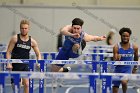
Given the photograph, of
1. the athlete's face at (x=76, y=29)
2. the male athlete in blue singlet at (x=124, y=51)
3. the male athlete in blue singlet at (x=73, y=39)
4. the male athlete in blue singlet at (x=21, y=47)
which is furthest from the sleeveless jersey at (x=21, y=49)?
the male athlete in blue singlet at (x=124, y=51)

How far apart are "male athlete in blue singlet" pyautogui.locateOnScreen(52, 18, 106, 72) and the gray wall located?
26.8 feet

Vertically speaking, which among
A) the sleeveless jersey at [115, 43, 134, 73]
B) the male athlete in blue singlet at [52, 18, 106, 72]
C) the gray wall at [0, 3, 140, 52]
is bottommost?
the sleeveless jersey at [115, 43, 134, 73]

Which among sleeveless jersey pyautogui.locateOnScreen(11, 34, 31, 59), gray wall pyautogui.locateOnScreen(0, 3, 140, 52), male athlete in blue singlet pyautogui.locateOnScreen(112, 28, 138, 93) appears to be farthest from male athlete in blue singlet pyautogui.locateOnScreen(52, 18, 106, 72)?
gray wall pyautogui.locateOnScreen(0, 3, 140, 52)

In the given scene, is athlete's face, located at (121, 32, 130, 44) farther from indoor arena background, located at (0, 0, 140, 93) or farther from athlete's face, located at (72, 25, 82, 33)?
indoor arena background, located at (0, 0, 140, 93)

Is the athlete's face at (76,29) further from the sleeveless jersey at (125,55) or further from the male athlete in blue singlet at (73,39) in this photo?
the sleeveless jersey at (125,55)

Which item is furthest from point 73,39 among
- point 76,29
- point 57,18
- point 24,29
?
point 57,18

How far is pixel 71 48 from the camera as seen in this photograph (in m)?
6.61

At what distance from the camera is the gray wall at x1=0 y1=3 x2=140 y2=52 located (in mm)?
14883

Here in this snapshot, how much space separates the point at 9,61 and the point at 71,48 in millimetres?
1283

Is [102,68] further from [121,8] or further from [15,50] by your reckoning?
[121,8]

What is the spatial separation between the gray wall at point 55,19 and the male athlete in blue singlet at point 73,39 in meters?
8.18

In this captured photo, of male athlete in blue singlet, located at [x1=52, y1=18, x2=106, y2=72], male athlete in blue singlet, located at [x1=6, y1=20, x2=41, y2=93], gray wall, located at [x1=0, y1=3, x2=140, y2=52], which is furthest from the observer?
gray wall, located at [x1=0, y1=3, x2=140, y2=52]

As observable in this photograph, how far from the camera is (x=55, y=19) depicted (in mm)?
14961

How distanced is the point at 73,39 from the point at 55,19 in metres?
8.56
